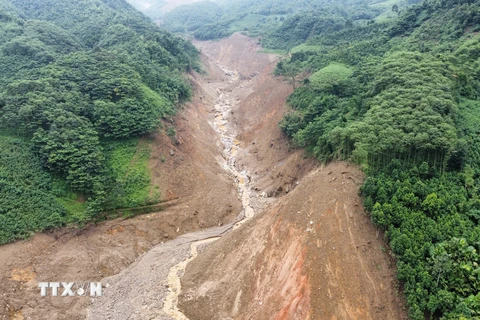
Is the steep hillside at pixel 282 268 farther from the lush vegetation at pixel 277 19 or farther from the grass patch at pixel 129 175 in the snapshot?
the lush vegetation at pixel 277 19

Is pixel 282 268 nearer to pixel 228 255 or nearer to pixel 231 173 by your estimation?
pixel 228 255

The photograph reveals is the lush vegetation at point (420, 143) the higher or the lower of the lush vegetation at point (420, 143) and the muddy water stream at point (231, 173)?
the higher

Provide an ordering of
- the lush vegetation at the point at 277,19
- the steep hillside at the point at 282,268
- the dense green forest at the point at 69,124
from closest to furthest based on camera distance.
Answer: the steep hillside at the point at 282,268 → the dense green forest at the point at 69,124 → the lush vegetation at the point at 277,19

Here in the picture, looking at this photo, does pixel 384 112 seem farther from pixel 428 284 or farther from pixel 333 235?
pixel 428 284

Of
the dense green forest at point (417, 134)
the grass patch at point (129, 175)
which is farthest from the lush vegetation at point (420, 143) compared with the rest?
the grass patch at point (129, 175)

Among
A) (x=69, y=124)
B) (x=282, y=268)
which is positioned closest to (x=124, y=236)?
(x=69, y=124)

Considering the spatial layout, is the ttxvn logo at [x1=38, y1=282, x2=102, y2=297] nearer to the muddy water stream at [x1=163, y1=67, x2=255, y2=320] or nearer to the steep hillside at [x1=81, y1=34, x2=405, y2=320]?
the steep hillside at [x1=81, y1=34, x2=405, y2=320]

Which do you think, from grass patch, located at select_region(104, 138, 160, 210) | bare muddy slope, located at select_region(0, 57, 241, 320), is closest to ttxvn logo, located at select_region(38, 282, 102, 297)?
bare muddy slope, located at select_region(0, 57, 241, 320)
